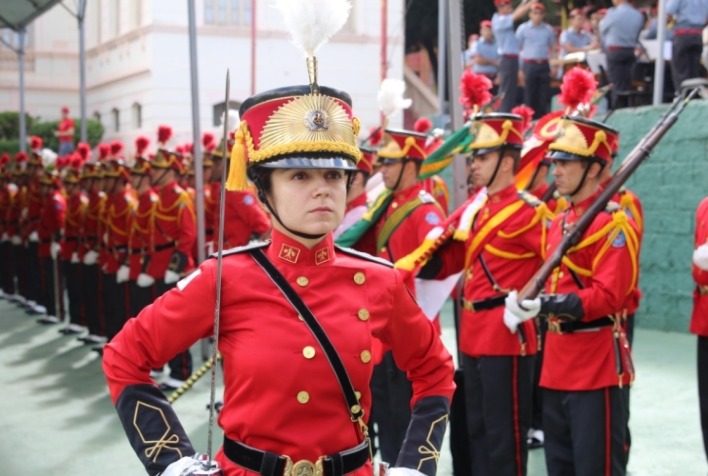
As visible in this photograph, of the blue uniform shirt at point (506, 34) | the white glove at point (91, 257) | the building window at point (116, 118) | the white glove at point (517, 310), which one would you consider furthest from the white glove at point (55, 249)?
the building window at point (116, 118)

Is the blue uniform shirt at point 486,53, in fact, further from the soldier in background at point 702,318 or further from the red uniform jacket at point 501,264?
the red uniform jacket at point 501,264

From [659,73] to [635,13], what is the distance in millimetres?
1440

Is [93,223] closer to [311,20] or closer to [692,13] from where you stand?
[692,13]

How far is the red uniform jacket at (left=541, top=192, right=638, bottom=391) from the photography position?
453 cm

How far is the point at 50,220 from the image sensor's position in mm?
13086

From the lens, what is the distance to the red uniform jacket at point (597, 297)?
4.53 meters

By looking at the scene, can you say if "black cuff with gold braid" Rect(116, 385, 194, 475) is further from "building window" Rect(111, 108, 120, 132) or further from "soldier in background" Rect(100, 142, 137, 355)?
"building window" Rect(111, 108, 120, 132)

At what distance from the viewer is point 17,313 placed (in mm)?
13602

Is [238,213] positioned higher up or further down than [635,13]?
further down

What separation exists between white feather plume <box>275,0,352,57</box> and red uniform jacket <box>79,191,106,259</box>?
8.58 metres

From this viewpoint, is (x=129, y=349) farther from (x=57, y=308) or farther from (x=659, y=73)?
(x=57, y=308)

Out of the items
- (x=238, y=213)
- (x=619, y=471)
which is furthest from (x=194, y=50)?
(x=619, y=471)

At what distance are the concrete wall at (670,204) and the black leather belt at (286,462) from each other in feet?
25.0

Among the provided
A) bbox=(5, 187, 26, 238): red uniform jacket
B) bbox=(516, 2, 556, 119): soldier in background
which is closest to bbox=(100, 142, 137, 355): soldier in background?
bbox=(5, 187, 26, 238): red uniform jacket
